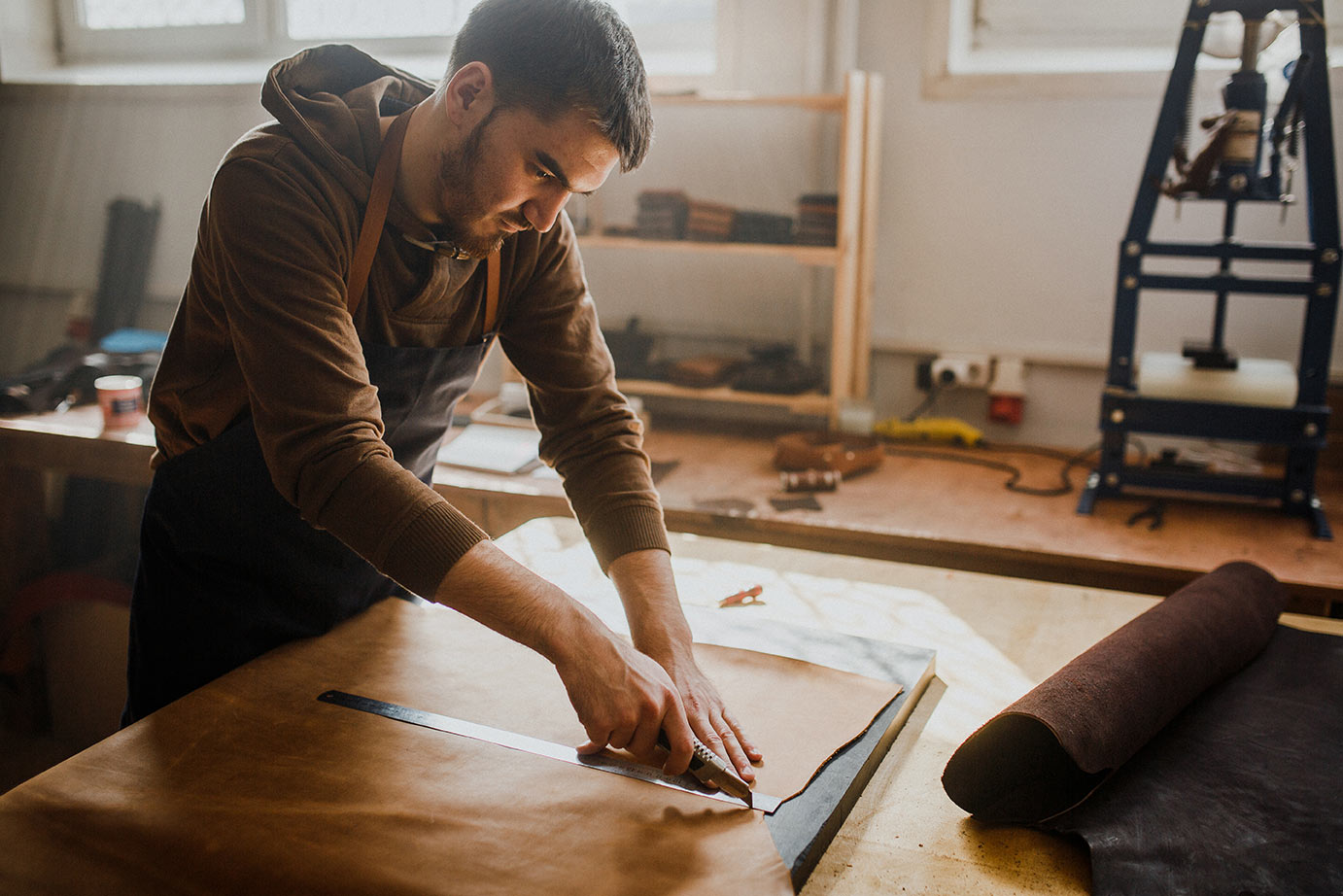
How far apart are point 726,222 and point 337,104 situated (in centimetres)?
160

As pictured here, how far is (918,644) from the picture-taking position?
4.44 ft

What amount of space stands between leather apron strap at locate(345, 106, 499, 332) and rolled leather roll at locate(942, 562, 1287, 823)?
0.84 m

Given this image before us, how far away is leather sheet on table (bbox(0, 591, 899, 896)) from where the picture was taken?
813mm

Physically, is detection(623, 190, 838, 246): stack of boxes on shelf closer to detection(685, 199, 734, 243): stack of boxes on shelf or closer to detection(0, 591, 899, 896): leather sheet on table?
detection(685, 199, 734, 243): stack of boxes on shelf

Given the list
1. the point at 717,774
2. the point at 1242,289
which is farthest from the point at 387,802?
the point at 1242,289

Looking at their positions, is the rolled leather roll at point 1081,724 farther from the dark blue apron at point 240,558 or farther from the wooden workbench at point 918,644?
the dark blue apron at point 240,558

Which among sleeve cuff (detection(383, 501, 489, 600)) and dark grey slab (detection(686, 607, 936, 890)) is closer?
dark grey slab (detection(686, 607, 936, 890))

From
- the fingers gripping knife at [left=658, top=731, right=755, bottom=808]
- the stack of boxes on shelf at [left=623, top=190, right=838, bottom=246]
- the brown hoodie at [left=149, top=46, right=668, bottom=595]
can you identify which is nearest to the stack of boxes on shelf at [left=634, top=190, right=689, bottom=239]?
the stack of boxes on shelf at [left=623, top=190, right=838, bottom=246]

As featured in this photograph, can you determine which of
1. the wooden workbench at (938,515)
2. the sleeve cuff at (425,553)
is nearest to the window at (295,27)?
the wooden workbench at (938,515)

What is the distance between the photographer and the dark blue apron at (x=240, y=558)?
1.29 meters

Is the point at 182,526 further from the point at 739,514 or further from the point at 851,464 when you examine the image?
the point at 851,464

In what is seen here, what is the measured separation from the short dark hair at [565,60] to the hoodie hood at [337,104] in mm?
174

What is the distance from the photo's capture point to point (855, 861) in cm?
90

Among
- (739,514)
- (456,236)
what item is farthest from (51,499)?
(456,236)
